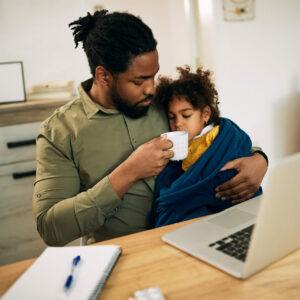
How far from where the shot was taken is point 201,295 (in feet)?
1.99

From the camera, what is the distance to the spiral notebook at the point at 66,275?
2.04 ft

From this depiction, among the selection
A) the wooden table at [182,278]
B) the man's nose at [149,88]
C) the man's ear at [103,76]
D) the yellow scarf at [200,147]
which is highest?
the man's ear at [103,76]

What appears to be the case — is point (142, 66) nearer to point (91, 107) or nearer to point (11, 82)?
point (91, 107)

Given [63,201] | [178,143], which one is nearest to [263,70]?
[178,143]

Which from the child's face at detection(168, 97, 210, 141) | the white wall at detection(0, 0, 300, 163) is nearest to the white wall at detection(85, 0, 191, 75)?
the white wall at detection(0, 0, 300, 163)

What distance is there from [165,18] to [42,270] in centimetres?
246

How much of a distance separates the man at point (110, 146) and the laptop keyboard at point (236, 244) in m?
0.39

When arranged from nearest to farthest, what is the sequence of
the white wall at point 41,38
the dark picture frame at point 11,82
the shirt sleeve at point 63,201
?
the shirt sleeve at point 63,201
the dark picture frame at point 11,82
the white wall at point 41,38

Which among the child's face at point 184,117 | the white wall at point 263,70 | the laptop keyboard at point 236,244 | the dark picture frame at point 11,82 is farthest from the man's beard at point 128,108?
the white wall at point 263,70

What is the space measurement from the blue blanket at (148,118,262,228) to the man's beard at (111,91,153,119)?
224 millimetres

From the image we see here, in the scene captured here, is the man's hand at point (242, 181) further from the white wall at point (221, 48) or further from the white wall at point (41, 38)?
the white wall at point (41, 38)

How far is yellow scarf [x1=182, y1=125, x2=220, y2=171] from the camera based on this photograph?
4.38ft

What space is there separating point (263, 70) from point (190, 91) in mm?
1439

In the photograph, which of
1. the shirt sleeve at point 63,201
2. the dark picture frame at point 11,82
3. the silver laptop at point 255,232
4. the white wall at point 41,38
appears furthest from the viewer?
the white wall at point 41,38
